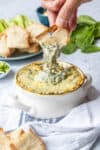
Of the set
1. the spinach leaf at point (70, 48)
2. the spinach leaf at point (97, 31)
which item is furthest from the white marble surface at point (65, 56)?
the spinach leaf at point (97, 31)

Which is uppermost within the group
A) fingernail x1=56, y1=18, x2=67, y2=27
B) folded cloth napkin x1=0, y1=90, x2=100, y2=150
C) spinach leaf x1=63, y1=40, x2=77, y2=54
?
fingernail x1=56, y1=18, x2=67, y2=27

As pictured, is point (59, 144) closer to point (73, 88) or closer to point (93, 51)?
point (73, 88)

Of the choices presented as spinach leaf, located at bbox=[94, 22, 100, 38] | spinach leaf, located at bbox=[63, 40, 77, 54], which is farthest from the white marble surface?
spinach leaf, located at bbox=[94, 22, 100, 38]

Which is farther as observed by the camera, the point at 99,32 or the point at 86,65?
the point at 99,32

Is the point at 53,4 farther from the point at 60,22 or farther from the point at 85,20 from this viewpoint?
the point at 85,20

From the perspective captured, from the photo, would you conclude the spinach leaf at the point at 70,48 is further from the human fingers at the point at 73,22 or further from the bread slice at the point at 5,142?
the bread slice at the point at 5,142

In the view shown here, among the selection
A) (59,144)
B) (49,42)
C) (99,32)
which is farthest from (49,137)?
(99,32)

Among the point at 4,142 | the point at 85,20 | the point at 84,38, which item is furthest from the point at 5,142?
the point at 85,20

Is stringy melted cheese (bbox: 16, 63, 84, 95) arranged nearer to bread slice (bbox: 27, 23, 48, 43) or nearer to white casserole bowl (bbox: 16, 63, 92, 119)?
white casserole bowl (bbox: 16, 63, 92, 119)
